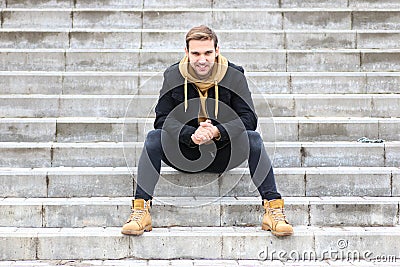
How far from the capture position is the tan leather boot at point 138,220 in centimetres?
387

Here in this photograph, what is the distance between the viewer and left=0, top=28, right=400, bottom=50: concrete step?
655cm

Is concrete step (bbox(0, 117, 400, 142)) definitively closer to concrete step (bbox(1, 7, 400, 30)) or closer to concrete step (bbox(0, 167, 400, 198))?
concrete step (bbox(0, 167, 400, 198))

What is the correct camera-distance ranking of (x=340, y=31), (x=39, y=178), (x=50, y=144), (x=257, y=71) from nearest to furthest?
(x=39, y=178) < (x=50, y=144) < (x=257, y=71) < (x=340, y=31)

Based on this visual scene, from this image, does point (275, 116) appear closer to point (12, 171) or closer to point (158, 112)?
point (158, 112)

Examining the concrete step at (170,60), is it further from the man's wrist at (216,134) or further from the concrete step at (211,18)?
the man's wrist at (216,134)

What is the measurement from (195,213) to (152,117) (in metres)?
1.51

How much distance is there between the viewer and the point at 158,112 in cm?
418

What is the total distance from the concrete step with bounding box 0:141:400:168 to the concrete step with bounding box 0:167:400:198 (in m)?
0.24

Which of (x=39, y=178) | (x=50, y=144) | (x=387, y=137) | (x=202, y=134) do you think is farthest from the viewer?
(x=387, y=137)

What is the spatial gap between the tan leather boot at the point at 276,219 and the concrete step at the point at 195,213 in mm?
242

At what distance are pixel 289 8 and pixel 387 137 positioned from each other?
2528 millimetres

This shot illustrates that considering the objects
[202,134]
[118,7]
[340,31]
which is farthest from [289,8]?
[202,134]

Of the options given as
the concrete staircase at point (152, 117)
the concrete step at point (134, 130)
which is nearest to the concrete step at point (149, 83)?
the concrete staircase at point (152, 117)

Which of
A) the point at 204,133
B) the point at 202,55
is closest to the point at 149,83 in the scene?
the point at 202,55
